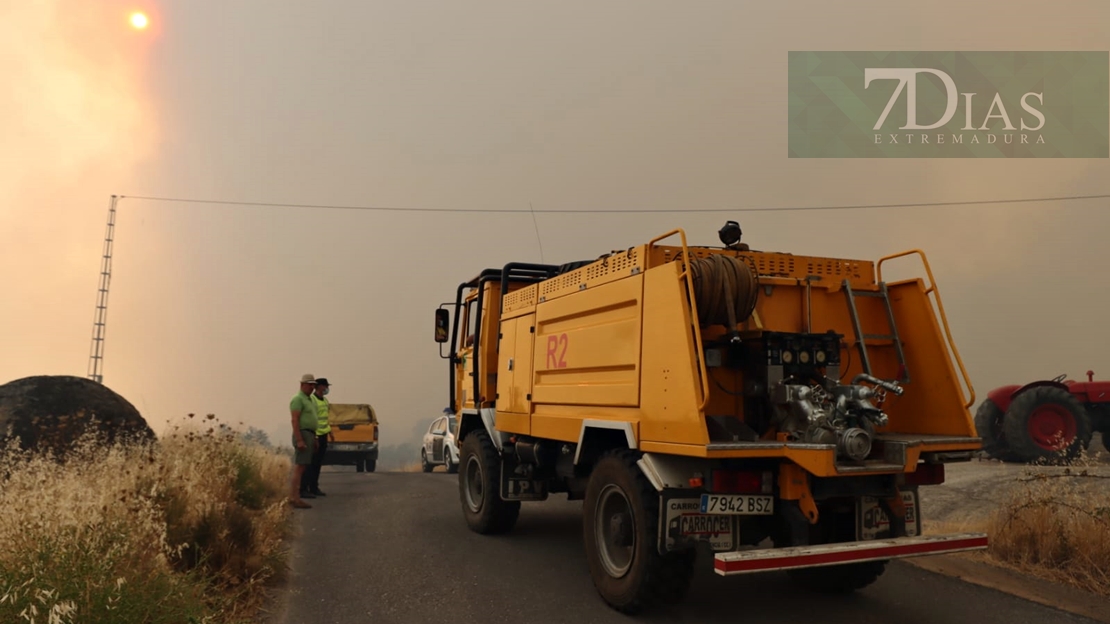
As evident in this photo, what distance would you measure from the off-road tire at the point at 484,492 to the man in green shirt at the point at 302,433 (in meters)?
2.95

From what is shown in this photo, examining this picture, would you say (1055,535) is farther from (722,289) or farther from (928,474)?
(722,289)

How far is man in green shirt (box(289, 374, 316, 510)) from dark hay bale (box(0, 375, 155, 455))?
74.4 inches

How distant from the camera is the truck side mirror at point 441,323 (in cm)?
955

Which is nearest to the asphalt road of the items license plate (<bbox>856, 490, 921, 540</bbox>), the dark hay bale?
license plate (<bbox>856, 490, 921, 540</bbox>)

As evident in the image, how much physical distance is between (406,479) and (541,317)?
9086 millimetres

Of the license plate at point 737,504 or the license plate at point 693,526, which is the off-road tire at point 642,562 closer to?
the license plate at point 693,526

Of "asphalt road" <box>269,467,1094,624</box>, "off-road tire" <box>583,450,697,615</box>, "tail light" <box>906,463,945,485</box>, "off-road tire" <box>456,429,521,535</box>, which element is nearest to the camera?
"off-road tire" <box>583,450,697,615</box>

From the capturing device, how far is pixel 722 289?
5.14 meters

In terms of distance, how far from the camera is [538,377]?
7020 millimetres

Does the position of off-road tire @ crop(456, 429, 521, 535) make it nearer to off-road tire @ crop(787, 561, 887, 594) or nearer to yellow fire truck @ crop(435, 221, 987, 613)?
yellow fire truck @ crop(435, 221, 987, 613)

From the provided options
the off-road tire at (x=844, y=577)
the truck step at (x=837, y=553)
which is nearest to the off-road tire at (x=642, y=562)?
the truck step at (x=837, y=553)

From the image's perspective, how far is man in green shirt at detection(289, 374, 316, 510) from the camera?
408 inches

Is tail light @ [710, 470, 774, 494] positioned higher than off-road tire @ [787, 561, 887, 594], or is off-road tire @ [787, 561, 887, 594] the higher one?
tail light @ [710, 470, 774, 494]

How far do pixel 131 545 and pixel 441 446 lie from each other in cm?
1404
